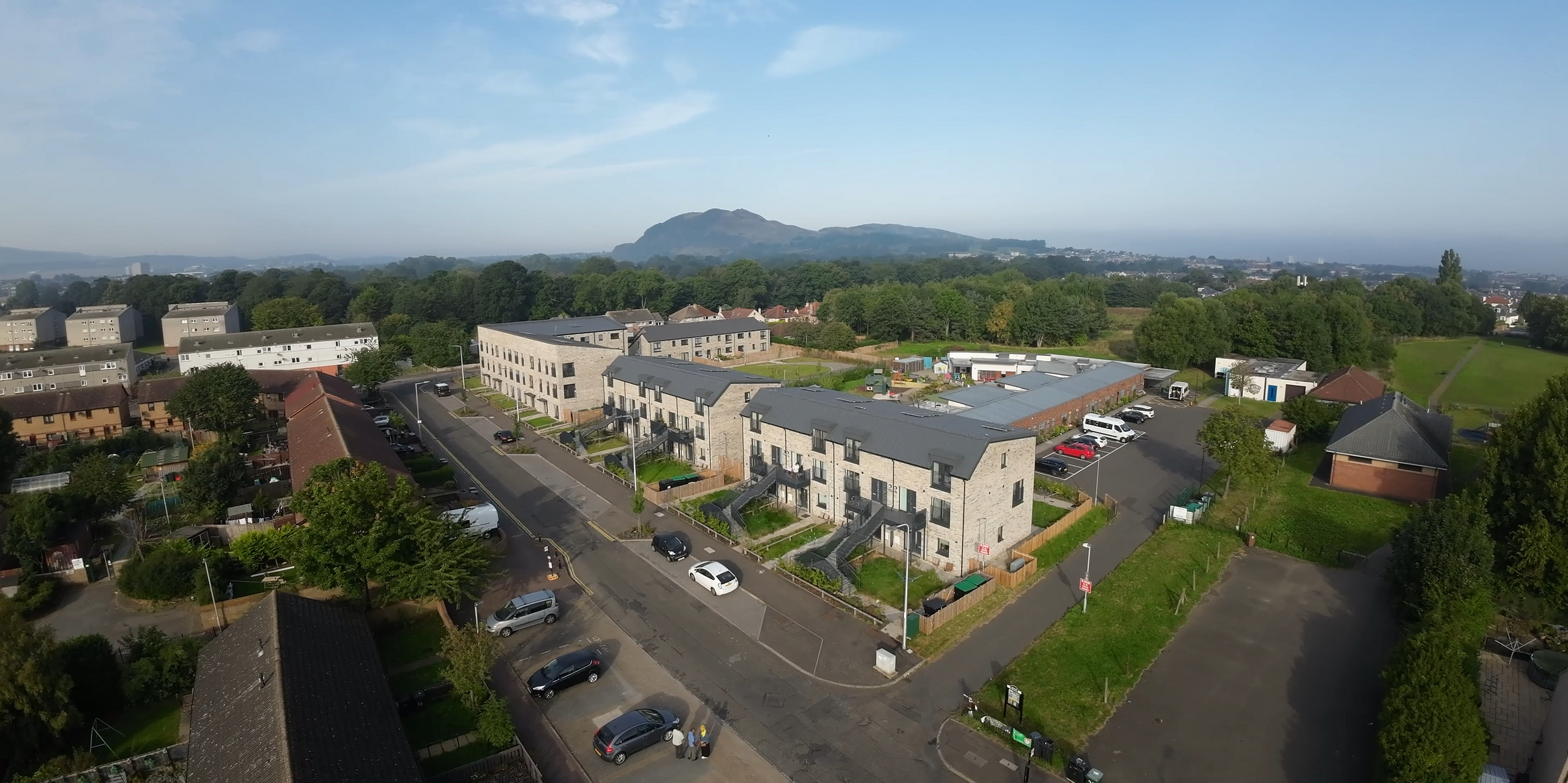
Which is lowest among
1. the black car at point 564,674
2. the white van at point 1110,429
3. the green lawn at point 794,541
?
the black car at point 564,674

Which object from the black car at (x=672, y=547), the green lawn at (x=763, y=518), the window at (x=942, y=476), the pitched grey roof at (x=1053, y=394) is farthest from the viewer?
the pitched grey roof at (x=1053, y=394)

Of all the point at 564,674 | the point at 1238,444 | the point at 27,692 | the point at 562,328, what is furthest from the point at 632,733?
the point at 562,328

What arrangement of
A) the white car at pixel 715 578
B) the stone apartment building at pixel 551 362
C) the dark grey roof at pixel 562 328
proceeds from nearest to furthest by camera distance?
the white car at pixel 715 578 → the stone apartment building at pixel 551 362 → the dark grey roof at pixel 562 328

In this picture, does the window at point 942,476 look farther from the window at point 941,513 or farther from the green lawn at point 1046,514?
the green lawn at point 1046,514

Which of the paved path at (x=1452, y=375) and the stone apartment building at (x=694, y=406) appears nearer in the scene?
the stone apartment building at (x=694, y=406)

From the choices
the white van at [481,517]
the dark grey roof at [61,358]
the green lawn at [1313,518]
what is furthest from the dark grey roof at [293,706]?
the dark grey roof at [61,358]

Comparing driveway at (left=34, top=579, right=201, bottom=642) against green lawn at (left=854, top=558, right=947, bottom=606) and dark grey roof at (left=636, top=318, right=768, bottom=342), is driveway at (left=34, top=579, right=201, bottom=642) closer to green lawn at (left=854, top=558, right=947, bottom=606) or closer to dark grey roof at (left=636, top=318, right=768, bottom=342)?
green lawn at (left=854, top=558, right=947, bottom=606)

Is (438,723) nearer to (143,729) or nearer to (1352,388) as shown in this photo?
(143,729)
